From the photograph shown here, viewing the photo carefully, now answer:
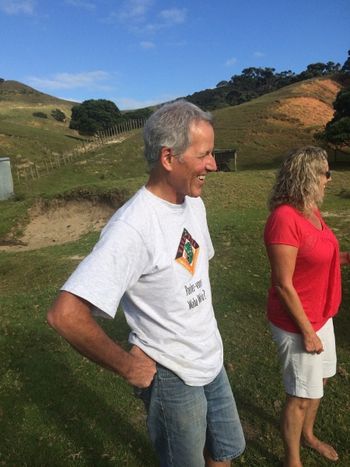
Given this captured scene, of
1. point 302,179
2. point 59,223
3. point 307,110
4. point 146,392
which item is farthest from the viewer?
point 307,110

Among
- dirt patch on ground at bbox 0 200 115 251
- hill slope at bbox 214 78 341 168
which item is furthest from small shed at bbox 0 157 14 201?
hill slope at bbox 214 78 341 168

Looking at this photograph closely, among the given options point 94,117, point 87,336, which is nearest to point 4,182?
point 87,336

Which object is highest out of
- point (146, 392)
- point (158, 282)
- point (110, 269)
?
point (110, 269)

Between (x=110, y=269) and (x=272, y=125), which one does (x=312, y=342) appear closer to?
(x=110, y=269)

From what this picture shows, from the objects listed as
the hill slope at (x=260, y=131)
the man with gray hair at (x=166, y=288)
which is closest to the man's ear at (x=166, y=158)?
the man with gray hair at (x=166, y=288)

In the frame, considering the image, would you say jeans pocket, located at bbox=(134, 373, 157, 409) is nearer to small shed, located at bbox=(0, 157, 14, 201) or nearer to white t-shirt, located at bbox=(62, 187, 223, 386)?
white t-shirt, located at bbox=(62, 187, 223, 386)

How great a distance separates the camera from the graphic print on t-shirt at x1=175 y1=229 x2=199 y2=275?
211 cm

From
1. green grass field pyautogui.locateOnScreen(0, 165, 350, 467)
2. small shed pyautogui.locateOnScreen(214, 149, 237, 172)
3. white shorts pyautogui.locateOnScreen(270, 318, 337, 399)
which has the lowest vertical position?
green grass field pyautogui.locateOnScreen(0, 165, 350, 467)

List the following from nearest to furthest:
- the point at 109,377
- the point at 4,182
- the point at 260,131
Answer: the point at 109,377, the point at 4,182, the point at 260,131

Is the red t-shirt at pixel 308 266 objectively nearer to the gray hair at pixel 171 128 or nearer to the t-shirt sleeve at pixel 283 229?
the t-shirt sleeve at pixel 283 229

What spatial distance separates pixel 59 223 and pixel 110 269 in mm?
14763

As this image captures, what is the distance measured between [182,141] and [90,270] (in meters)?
0.77

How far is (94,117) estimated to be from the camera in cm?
6700

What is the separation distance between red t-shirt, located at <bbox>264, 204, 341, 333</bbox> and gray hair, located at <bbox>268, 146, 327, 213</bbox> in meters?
0.07
